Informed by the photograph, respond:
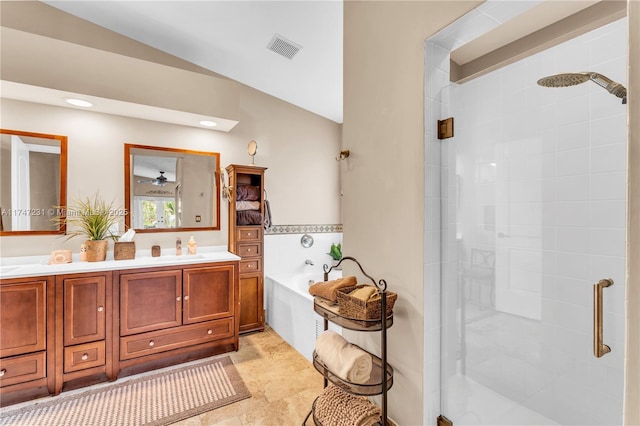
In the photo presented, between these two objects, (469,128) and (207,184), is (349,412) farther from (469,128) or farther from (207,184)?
A: (207,184)

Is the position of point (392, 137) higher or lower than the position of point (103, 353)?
higher

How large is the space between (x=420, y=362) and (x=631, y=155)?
1.42 m

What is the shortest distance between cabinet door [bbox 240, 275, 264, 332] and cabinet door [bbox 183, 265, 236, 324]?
0.41 meters

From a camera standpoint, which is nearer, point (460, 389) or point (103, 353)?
point (460, 389)

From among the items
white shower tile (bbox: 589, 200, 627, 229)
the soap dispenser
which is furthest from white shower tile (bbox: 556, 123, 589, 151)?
the soap dispenser

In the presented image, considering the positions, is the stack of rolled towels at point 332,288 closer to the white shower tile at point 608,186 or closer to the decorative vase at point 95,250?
the white shower tile at point 608,186

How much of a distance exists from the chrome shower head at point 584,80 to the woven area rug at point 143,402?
8.48 ft

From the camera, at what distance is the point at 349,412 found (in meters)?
1.58

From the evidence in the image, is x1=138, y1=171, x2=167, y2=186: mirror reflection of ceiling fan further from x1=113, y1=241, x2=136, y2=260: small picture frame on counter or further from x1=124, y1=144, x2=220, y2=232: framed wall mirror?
x1=113, y1=241, x2=136, y2=260: small picture frame on counter

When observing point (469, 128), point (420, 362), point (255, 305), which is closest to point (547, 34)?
point (469, 128)

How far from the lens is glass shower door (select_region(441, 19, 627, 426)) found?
1504 mm

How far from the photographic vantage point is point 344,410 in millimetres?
1604

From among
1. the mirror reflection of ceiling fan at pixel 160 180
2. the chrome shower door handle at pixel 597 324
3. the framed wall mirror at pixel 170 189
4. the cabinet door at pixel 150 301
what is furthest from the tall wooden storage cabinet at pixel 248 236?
the chrome shower door handle at pixel 597 324

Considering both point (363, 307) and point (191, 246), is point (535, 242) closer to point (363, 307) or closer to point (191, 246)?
point (363, 307)
